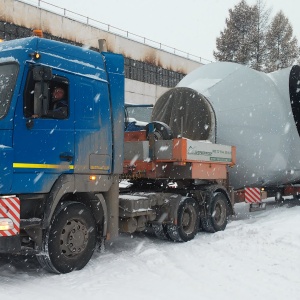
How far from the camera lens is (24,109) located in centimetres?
601

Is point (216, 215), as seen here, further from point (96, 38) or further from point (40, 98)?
point (96, 38)

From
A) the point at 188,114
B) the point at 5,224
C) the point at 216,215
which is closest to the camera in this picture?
the point at 5,224

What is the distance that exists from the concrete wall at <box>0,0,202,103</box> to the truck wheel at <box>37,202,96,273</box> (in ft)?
52.9

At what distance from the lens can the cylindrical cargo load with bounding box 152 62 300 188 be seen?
440 inches

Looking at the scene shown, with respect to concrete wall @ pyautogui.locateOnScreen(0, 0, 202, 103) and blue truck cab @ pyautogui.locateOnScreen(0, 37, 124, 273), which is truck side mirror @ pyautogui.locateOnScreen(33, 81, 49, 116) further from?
concrete wall @ pyautogui.locateOnScreen(0, 0, 202, 103)

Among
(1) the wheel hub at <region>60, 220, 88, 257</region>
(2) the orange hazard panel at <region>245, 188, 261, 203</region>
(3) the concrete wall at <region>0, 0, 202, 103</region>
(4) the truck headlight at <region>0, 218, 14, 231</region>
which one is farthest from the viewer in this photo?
(3) the concrete wall at <region>0, 0, 202, 103</region>

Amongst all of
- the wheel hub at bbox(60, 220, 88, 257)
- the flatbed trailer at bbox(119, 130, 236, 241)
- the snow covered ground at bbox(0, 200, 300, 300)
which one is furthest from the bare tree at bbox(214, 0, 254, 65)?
the wheel hub at bbox(60, 220, 88, 257)

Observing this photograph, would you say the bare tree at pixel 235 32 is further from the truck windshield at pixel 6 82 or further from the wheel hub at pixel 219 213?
the truck windshield at pixel 6 82

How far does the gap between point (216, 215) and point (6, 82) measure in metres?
5.83

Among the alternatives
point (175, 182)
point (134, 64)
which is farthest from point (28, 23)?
point (175, 182)

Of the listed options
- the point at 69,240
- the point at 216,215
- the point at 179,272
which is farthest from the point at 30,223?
the point at 216,215

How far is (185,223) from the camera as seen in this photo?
9.43 m

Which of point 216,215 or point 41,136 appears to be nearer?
point 41,136

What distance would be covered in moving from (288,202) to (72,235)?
10.8 m
